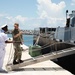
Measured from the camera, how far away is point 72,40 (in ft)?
56.5

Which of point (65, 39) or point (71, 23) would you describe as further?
point (71, 23)

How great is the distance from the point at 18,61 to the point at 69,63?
4.66 metres

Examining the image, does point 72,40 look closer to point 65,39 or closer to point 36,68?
point 65,39

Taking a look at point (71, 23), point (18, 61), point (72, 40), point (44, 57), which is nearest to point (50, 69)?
point (44, 57)

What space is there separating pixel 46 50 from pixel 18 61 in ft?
35.5

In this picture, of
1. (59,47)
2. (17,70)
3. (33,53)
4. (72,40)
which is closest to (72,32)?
(72,40)

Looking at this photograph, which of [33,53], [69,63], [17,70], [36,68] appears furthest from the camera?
[33,53]

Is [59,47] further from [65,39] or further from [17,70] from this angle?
[17,70]

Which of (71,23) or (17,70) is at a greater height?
(71,23)

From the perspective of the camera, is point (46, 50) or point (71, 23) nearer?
point (71, 23)

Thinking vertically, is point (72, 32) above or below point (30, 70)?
above

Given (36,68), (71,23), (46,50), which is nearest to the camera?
(36,68)

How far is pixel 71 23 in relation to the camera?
2003 cm

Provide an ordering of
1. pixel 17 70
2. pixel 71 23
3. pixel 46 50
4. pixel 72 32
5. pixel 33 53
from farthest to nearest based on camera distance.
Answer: pixel 46 50 → pixel 71 23 → pixel 33 53 → pixel 72 32 → pixel 17 70
